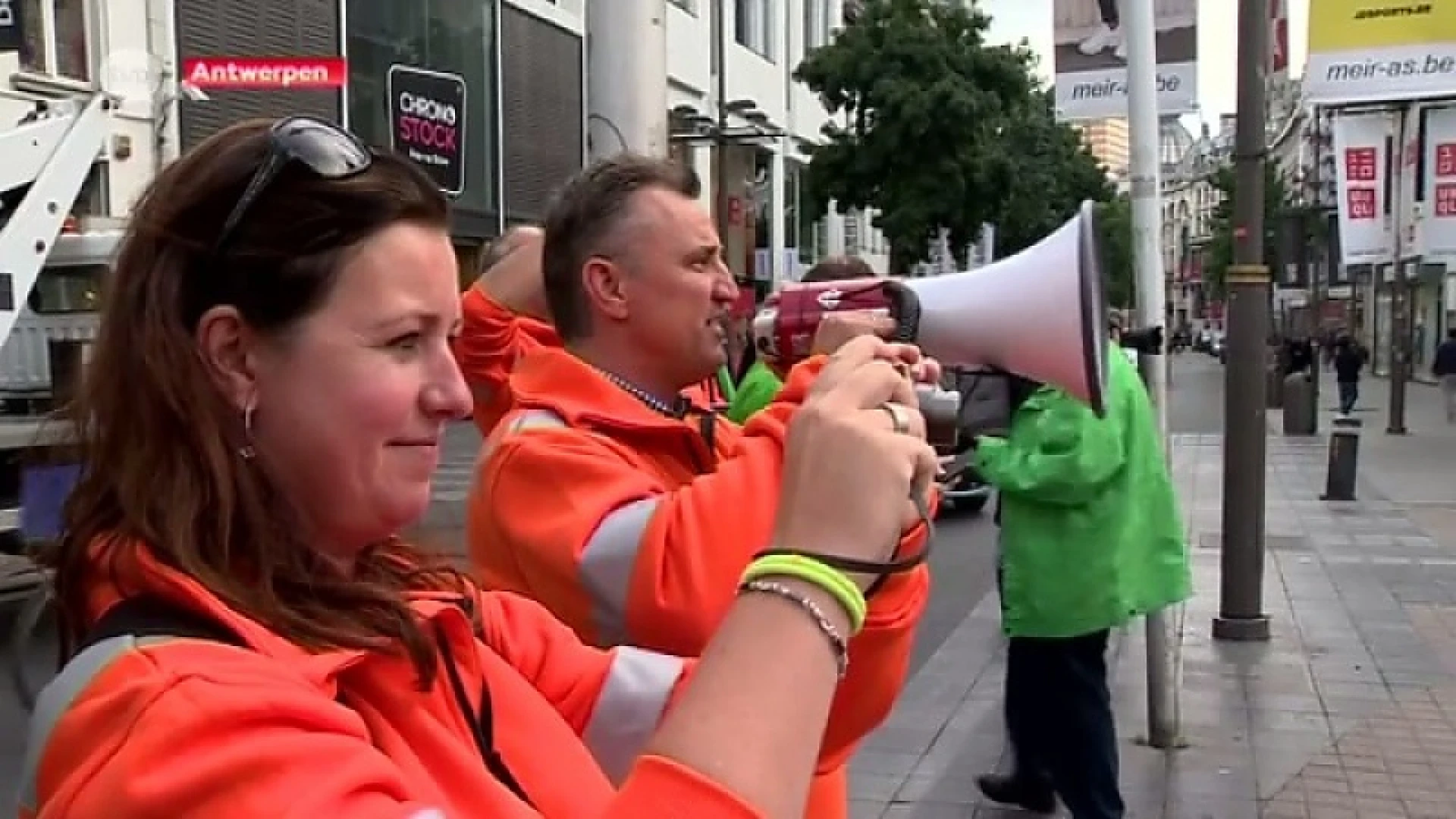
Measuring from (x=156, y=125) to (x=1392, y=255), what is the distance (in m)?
16.4

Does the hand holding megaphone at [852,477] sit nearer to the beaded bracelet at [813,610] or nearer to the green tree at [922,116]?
the beaded bracelet at [813,610]

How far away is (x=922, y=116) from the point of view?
2530 centimetres

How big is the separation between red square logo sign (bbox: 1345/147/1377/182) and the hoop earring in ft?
70.1

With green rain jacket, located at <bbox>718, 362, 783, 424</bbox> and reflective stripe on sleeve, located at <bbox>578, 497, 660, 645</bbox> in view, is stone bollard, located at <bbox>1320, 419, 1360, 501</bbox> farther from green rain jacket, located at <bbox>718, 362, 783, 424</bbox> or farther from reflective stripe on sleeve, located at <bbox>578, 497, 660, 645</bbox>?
reflective stripe on sleeve, located at <bbox>578, 497, 660, 645</bbox>

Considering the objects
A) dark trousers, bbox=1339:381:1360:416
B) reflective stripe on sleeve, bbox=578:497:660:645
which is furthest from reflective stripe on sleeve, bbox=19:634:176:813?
dark trousers, bbox=1339:381:1360:416

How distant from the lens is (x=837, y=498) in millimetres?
1204

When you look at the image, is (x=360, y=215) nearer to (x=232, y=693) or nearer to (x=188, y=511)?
(x=188, y=511)

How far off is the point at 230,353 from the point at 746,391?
2.28m

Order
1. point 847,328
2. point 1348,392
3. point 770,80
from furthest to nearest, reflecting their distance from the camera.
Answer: point 770,80, point 1348,392, point 847,328

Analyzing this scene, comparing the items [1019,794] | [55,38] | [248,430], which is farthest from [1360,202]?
[248,430]

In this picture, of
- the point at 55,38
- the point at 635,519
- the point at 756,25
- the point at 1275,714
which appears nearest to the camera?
the point at 635,519

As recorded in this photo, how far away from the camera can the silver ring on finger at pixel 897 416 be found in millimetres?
1252

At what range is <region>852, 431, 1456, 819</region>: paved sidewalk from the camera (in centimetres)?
547

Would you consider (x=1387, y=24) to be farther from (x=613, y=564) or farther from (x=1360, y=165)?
(x=613, y=564)
